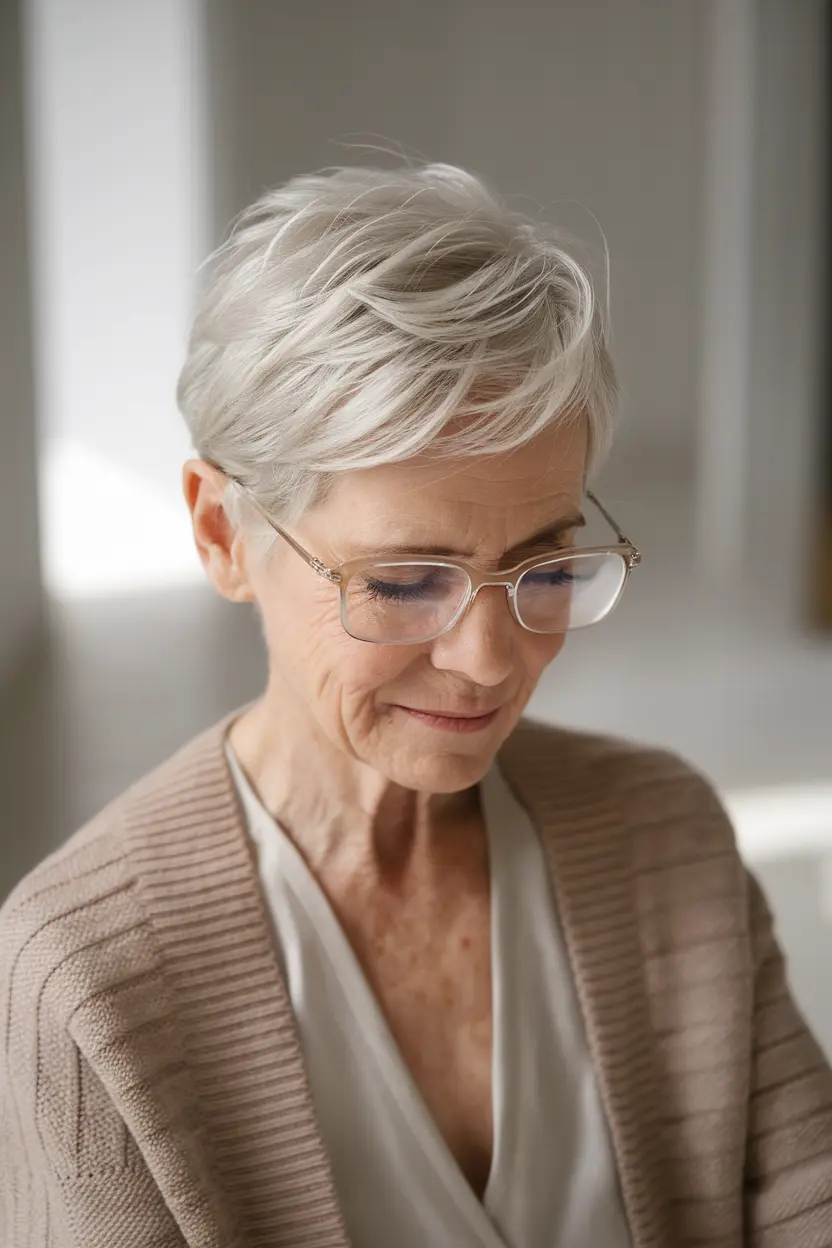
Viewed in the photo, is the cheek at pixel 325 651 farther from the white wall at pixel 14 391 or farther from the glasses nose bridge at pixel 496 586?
the white wall at pixel 14 391

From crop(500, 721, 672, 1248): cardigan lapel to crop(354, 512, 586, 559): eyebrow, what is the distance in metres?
0.35

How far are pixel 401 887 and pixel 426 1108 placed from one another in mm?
215

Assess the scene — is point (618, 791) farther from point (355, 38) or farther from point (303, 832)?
point (355, 38)

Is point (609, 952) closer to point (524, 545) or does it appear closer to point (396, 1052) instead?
point (396, 1052)

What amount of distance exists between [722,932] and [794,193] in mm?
4476

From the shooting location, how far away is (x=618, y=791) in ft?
4.85

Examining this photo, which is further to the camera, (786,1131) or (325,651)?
(786,1131)

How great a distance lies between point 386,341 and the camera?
1082mm

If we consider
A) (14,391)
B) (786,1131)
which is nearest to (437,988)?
(786,1131)

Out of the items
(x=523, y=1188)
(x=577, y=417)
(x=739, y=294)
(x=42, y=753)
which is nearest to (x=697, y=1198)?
(x=523, y=1188)

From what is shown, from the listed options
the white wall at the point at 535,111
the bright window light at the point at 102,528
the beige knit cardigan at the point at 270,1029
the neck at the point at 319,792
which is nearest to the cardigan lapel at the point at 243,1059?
the beige knit cardigan at the point at 270,1029

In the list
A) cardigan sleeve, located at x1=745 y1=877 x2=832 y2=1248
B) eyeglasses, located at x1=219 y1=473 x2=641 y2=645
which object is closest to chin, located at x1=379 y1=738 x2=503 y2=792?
eyeglasses, located at x1=219 y1=473 x2=641 y2=645

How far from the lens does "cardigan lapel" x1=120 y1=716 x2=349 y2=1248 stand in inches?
47.4

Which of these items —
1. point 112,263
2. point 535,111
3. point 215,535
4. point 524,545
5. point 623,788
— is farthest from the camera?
point 535,111
